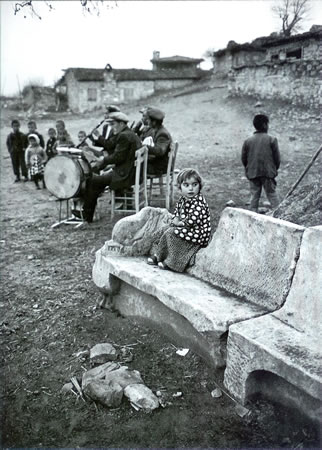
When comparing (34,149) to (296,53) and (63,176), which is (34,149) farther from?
(296,53)

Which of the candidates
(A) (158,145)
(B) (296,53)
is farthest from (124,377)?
(B) (296,53)

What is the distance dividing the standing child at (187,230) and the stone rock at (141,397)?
1.15 m

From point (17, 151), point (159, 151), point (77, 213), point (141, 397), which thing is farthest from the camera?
point (17, 151)

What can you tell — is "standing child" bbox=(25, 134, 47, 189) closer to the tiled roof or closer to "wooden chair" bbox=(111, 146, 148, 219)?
"wooden chair" bbox=(111, 146, 148, 219)

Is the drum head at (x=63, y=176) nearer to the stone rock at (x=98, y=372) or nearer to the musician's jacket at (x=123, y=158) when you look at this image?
the musician's jacket at (x=123, y=158)

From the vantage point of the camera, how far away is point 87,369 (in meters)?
3.22

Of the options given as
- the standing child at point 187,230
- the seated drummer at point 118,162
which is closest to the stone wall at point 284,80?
the seated drummer at point 118,162

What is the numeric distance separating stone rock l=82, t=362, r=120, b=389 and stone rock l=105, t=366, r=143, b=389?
58mm

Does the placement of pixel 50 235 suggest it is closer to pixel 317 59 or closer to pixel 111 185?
pixel 111 185

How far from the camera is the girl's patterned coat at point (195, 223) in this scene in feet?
12.1

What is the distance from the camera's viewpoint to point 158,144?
7.13 m

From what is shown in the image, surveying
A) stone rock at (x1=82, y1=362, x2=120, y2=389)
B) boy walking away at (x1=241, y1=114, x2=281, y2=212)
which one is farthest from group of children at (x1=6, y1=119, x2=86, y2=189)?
stone rock at (x1=82, y1=362, x2=120, y2=389)

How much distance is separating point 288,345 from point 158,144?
5.18m

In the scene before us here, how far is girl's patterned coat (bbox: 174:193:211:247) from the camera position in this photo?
3691 mm
